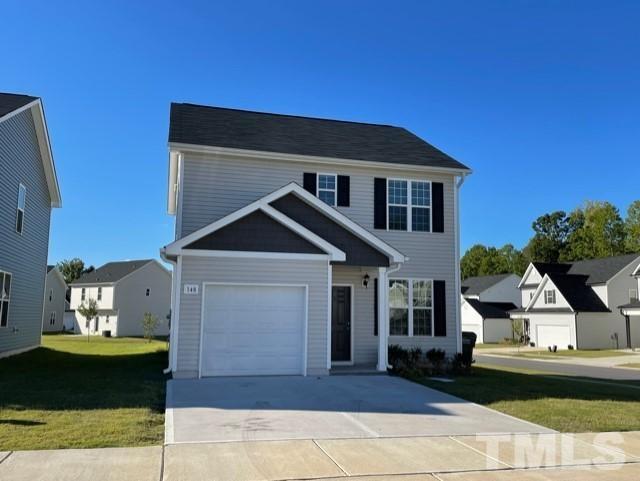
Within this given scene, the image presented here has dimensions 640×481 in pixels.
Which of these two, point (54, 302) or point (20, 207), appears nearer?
point (20, 207)

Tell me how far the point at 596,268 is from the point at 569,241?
2883 centimetres

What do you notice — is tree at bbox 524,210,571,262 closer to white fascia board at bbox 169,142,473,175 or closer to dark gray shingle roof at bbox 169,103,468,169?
dark gray shingle roof at bbox 169,103,468,169

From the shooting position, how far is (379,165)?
15.9m

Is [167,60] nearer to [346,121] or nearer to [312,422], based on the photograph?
[346,121]

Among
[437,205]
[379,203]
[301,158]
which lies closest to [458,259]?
[437,205]

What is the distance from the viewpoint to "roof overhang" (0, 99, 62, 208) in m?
16.8

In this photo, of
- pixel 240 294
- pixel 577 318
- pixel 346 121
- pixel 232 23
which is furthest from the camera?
pixel 577 318

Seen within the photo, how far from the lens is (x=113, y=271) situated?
46.6m

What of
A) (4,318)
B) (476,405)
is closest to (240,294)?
(476,405)

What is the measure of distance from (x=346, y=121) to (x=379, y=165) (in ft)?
14.1

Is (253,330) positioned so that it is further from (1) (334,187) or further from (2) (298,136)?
(2) (298,136)

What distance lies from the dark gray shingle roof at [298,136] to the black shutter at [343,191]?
66 cm

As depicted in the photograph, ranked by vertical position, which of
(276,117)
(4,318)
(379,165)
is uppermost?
(276,117)

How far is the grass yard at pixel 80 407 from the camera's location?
6387 millimetres
